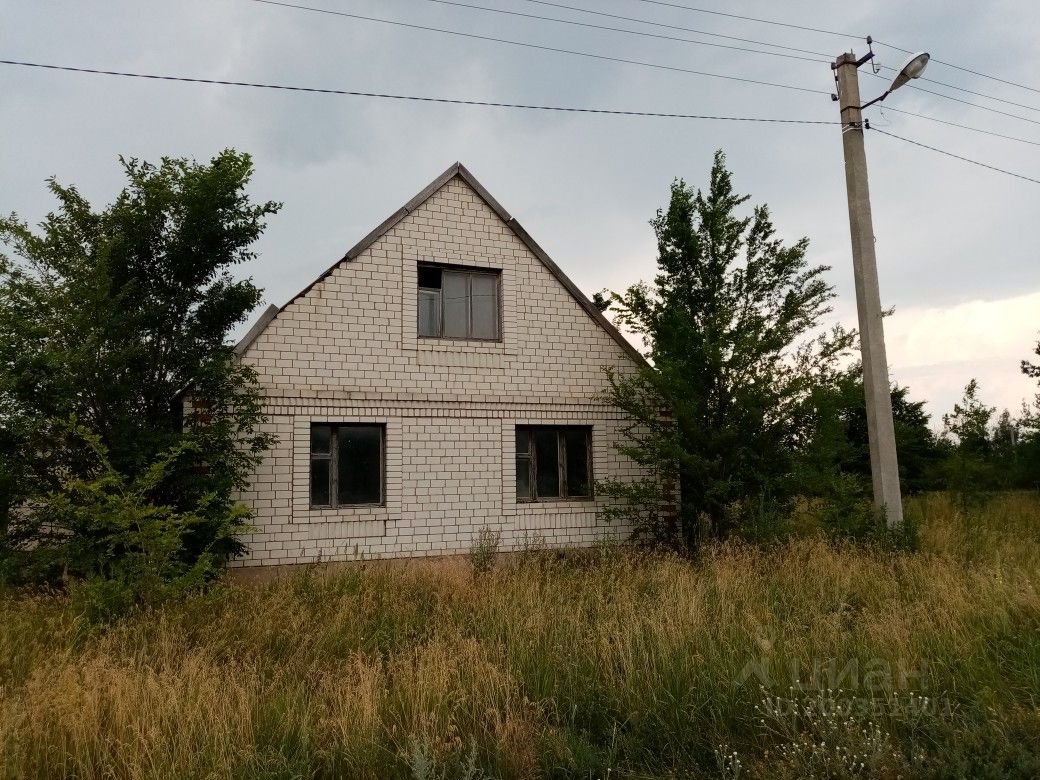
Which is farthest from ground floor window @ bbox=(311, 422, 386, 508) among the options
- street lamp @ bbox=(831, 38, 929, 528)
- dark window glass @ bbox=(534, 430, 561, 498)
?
street lamp @ bbox=(831, 38, 929, 528)

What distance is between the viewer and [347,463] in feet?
33.9

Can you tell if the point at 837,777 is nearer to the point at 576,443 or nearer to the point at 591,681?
the point at 591,681

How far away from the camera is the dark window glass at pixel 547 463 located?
11.5 m

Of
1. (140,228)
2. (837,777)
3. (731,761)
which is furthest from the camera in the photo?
(140,228)

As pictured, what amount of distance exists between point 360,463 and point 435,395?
154cm

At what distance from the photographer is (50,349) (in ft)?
25.0

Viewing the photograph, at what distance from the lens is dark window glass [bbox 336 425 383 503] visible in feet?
33.6

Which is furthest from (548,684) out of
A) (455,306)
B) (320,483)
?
(455,306)

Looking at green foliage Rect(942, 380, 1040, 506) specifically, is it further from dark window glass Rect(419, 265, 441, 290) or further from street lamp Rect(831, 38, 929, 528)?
dark window glass Rect(419, 265, 441, 290)

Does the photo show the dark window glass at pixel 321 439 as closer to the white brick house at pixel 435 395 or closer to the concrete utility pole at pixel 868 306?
the white brick house at pixel 435 395

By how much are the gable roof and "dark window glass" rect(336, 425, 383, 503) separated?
1942mm

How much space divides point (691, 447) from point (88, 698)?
8.55m

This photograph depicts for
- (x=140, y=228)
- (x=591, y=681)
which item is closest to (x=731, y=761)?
(x=591, y=681)

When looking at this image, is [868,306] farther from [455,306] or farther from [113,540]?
[113,540]
